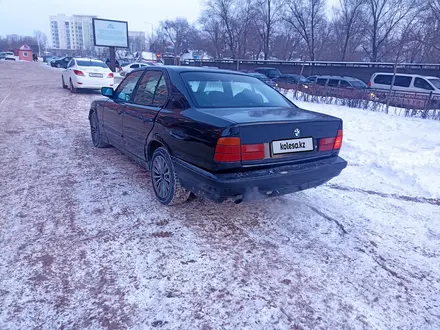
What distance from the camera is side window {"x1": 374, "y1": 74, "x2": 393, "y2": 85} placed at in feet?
53.8

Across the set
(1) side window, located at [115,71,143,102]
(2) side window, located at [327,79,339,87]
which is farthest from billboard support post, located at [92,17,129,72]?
(1) side window, located at [115,71,143,102]

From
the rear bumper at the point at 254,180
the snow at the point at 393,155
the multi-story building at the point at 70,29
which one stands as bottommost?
the snow at the point at 393,155

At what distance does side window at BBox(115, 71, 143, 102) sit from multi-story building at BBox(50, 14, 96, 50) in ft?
502

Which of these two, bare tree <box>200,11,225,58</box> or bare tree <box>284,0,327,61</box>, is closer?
bare tree <box>284,0,327,61</box>

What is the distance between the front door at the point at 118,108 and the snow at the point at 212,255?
532 mm

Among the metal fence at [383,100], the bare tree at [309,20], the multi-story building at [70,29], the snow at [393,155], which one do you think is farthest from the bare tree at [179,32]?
the multi-story building at [70,29]

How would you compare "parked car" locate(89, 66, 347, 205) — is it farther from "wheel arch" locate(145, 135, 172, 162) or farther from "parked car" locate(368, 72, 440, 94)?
"parked car" locate(368, 72, 440, 94)

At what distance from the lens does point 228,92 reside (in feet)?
11.2

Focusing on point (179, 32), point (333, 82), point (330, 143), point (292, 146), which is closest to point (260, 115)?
point (292, 146)

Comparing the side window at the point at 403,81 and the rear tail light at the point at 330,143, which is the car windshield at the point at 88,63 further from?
the side window at the point at 403,81

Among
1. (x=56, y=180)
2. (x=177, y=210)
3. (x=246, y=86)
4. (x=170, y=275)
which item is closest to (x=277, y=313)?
(x=170, y=275)

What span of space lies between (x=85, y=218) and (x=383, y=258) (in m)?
2.85

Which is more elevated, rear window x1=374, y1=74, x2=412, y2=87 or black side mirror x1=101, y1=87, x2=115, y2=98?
rear window x1=374, y1=74, x2=412, y2=87

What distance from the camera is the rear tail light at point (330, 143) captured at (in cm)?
310
